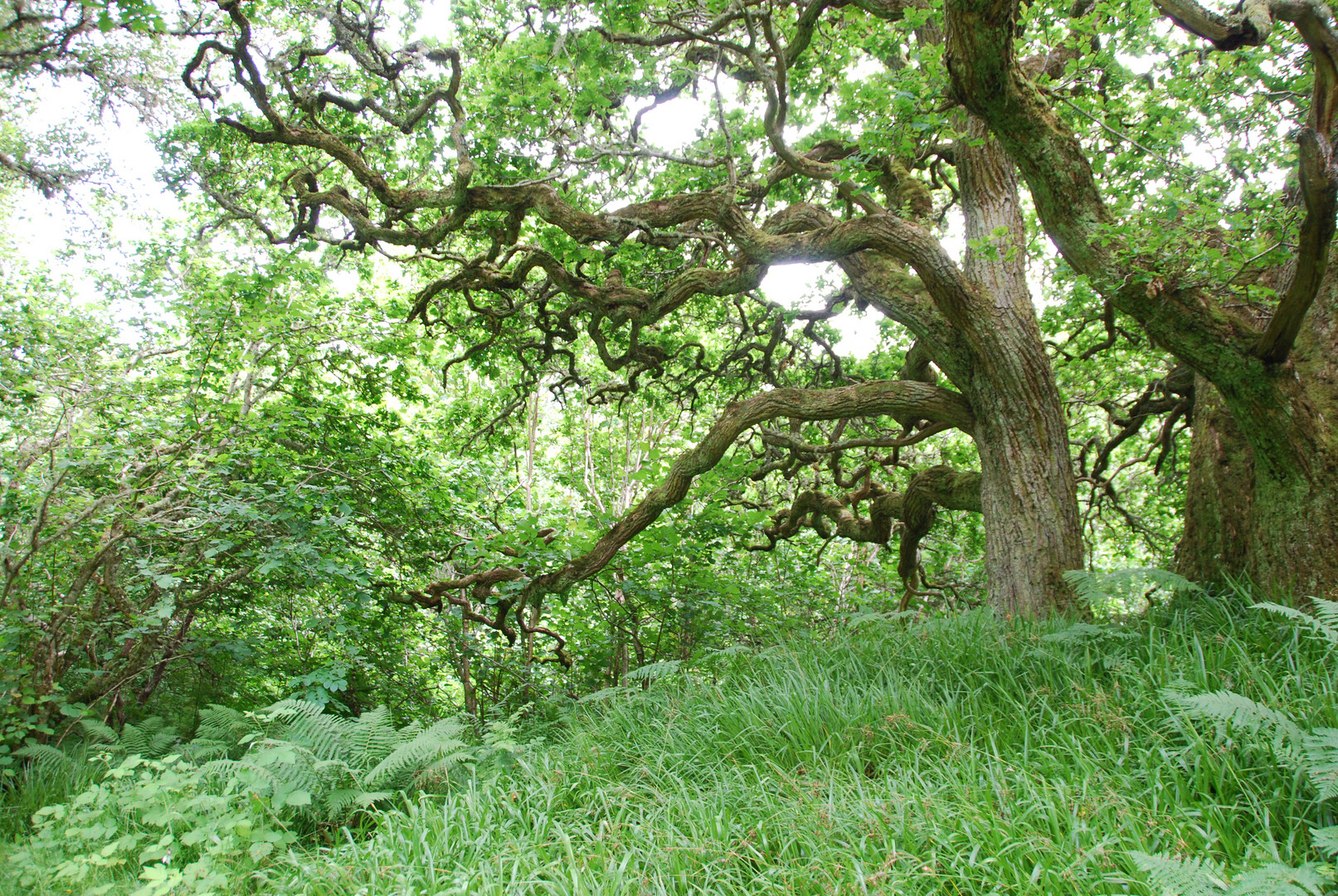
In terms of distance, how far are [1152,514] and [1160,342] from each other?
4.99 meters

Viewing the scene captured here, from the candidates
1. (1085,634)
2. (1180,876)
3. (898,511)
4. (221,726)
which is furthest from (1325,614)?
(221,726)

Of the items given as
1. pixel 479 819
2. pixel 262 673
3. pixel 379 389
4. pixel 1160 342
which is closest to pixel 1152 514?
pixel 1160 342

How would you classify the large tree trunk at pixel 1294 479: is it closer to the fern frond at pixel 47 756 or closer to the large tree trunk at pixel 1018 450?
the large tree trunk at pixel 1018 450

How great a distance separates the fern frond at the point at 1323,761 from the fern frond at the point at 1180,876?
46 centimetres

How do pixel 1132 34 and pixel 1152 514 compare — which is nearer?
pixel 1132 34

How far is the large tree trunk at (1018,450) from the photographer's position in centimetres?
447

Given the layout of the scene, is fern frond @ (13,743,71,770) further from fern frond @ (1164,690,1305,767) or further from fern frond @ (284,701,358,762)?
fern frond @ (1164,690,1305,767)

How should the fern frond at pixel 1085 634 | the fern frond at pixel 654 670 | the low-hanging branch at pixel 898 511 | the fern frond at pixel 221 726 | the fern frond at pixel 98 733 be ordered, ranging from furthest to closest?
→ the low-hanging branch at pixel 898 511 → the fern frond at pixel 98 733 → the fern frond at pixel 221 726 → the fern frond at pixel 654 670 → the fern frond at pixel 1085 634

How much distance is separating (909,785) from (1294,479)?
2.91 meters

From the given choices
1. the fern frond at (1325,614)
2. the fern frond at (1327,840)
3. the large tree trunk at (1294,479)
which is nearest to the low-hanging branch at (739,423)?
the large tree trunk at (1294,479)

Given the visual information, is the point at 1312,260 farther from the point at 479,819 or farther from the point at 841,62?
the point at 479,819

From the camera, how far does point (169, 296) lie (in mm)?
7789

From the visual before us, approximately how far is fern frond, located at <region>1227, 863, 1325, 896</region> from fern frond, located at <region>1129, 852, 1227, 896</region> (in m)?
0.05

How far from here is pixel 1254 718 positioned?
2.20 meters
